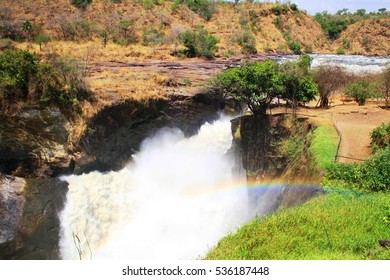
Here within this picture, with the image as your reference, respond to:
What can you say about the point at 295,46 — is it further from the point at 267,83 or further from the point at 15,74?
the point at 15,74

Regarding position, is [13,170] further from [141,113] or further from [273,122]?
[273,122]

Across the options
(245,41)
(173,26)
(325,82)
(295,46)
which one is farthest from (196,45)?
(325,82)

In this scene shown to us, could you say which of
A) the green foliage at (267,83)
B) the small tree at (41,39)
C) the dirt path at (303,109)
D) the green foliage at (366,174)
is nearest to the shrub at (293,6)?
the dirt path at (303,109)

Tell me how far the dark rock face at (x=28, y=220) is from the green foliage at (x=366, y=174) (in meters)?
12.7

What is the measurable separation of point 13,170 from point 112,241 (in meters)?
6.11

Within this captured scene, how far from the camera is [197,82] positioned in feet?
93.9

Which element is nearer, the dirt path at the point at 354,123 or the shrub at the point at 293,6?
the dirt path at the point at 354,123

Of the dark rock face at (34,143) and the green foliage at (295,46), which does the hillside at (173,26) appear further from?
the dark rock face at (34,143)

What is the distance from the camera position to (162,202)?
21219 millimetres

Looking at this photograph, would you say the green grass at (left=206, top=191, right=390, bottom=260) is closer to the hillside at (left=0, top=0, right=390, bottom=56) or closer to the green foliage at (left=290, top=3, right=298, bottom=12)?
the hillside at (left=0, top=0, right=390, bottom=56)

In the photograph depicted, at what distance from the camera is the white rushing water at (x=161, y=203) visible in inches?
698

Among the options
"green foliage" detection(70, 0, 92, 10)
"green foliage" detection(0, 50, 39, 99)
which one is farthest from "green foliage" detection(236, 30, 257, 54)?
"green foliage" detection(0, 50, 39, 99)

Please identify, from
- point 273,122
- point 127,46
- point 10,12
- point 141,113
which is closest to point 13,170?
point 141,113

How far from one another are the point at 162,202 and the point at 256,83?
8.75 m
